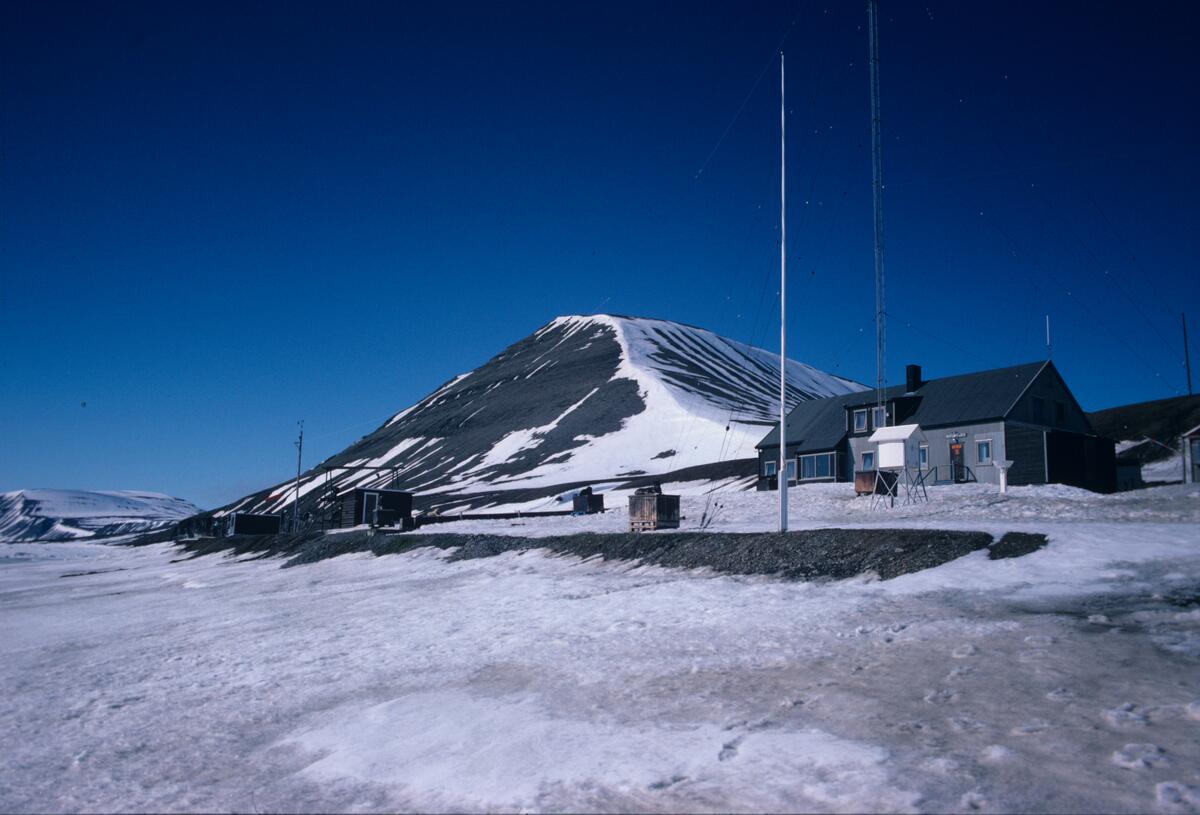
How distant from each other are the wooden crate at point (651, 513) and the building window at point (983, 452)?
1046 inches

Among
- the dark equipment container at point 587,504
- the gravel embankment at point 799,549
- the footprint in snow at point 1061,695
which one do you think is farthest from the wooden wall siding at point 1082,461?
the footprint in snow at point 1061,695

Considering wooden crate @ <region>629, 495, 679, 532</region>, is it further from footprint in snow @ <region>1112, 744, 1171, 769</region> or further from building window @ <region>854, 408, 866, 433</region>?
building window @ <region>854, 408, 866, 433</region>

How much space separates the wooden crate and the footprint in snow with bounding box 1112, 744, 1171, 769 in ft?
75.0

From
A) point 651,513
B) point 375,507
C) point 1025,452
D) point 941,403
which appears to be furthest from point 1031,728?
point 375,507

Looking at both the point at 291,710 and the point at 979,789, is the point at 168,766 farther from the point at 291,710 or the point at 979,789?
the point at 979,789

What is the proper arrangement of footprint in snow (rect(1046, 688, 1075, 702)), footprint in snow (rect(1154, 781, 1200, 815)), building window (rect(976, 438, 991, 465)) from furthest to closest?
1. building window (rect(976, 438, 991, 465))
2. footprint in snow (rect(1046, 688, 1075, 702))
3. footprint in snow (rect(1154, 781, 1200, 815))

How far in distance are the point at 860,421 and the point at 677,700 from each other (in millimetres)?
50984

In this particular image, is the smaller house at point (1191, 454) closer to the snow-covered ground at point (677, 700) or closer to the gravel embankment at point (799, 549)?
the snow-covered ground at point (677, 700)

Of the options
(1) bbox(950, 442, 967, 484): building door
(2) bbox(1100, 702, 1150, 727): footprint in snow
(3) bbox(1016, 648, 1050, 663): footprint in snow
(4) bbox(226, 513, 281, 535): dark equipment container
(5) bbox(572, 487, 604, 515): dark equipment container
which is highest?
(1) bbox(950, 442, 967, 484): building door

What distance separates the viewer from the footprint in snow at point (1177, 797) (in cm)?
505

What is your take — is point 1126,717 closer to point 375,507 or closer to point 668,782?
point 668,782

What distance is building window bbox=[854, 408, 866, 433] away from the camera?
2181 inches

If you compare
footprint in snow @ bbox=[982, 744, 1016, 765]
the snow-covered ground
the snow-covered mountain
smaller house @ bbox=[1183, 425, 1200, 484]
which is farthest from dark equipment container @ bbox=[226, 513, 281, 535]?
footprint in snow @ bbox=[982, 744, 1016, 765]

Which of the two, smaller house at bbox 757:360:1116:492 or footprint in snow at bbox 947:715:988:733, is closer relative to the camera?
footprint in snow at bbox 947:715:988:733
